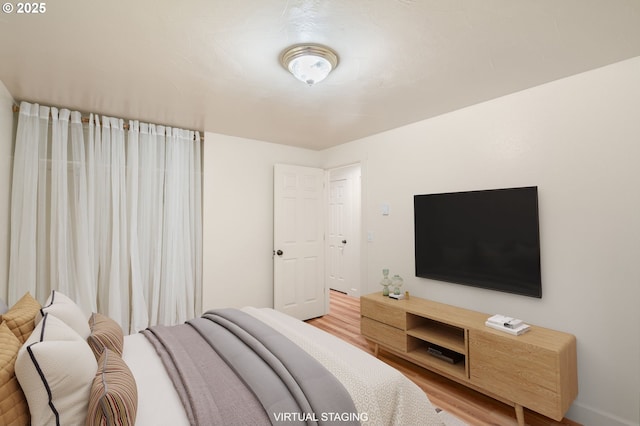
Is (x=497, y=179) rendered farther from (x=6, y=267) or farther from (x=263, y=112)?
(x=6, y=267)

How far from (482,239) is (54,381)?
290 centimetres

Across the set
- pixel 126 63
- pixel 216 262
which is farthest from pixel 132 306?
pixel 126 63

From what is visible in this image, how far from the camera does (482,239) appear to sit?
2682 millimetres

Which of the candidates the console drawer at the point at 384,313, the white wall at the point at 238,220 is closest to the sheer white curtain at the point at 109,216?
the white wall at the point at 238,220

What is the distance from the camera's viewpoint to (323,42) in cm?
180

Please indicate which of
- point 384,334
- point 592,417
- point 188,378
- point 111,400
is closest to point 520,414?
point 592,417

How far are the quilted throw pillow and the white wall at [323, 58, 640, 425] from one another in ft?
8.92

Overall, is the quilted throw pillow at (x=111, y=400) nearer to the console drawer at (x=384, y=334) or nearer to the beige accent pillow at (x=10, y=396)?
the beige accent pillow at (x=10, y=396)

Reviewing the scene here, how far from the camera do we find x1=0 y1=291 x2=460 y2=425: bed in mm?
1059

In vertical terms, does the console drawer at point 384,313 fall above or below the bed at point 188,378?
below

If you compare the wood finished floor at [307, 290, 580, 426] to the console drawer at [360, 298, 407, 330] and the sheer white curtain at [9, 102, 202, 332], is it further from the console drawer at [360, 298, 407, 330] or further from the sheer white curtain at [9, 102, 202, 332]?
the sheer white curtain at [9, 102, 202, 332]

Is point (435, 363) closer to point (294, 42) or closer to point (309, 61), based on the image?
Answer: point (309, 61)

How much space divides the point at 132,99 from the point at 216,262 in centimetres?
195

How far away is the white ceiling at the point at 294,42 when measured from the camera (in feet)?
5.01
